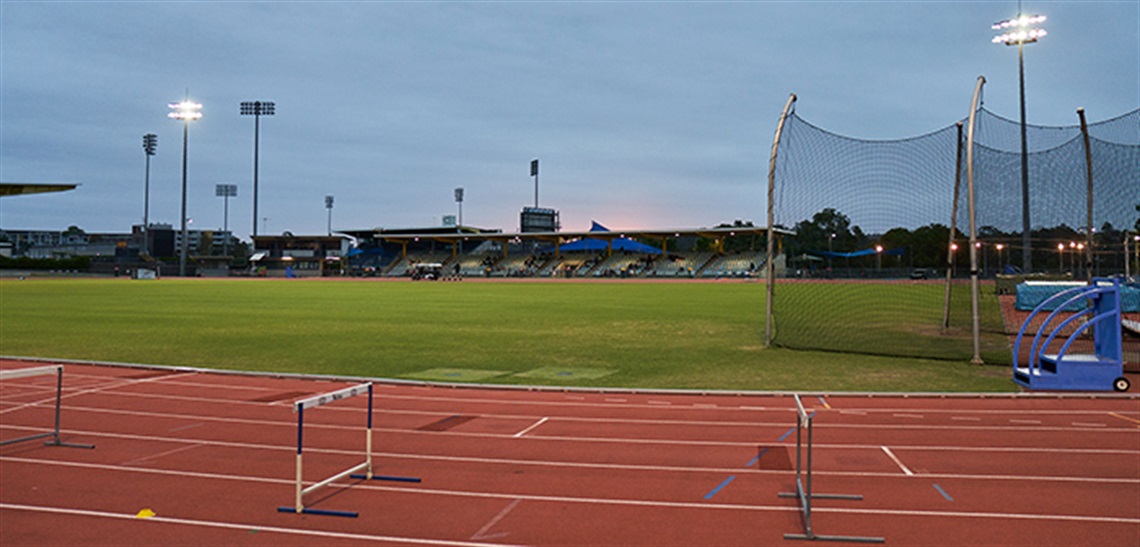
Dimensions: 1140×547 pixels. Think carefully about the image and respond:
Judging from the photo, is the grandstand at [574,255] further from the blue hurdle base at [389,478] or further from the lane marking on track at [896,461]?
the blue hurdle base at [389,478]

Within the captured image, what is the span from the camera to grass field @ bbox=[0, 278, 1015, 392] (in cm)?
1257

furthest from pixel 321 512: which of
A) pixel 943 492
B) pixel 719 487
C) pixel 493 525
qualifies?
pixel 943 492

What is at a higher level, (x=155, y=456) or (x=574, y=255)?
(x=574, y=255)

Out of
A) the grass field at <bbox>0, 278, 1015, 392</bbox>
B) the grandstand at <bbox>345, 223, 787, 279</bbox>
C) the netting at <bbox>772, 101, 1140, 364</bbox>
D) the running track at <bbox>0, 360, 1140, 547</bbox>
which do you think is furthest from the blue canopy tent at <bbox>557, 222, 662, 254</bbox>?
the running track at <bbox>0, 360, 1140, 547</bbox>

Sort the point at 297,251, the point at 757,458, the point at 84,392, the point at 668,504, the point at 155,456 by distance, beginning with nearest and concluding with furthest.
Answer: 1. the point at 668,504
2. the point at 757,458
3. the point at 155,456
4. the point at 84,392
5. the point at 297,251

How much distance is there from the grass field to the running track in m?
1.78

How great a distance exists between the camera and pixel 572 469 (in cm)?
718

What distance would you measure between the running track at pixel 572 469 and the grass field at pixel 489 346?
5.83 ft

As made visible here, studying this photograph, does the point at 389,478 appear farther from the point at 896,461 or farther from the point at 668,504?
the point at 896,461

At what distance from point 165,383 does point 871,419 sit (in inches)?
439

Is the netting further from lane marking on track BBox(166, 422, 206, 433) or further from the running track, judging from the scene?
lane marking on track BBox(166, 422, 206, 433)

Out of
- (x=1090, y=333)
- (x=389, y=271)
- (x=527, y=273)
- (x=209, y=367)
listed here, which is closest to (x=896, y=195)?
(x=1090, y=333)

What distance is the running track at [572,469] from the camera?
557 cm

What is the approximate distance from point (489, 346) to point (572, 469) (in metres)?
10.2
